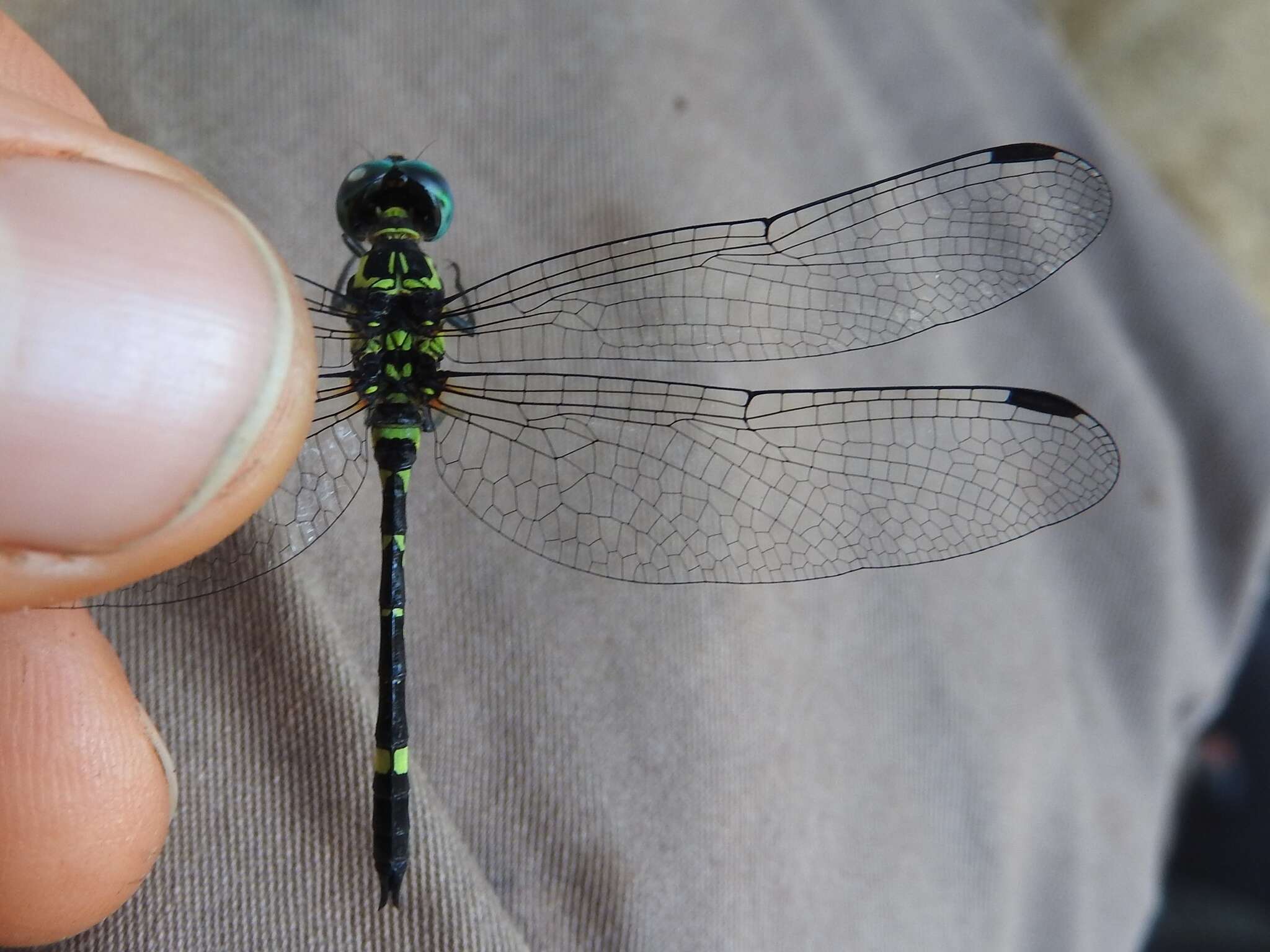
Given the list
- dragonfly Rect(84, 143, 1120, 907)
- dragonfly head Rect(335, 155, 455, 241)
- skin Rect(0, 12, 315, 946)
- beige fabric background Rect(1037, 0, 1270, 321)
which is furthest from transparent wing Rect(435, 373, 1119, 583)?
beige fabric background Rect(1037, 0, 1270, 321)

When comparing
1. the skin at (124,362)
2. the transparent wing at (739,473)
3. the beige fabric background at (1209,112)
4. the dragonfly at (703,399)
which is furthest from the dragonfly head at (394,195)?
the beige fabric background at (1209,112)

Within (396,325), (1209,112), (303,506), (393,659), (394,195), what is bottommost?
(393,659)

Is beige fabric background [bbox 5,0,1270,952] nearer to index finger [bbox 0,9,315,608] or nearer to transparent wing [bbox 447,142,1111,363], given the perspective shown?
transparent wing [bbox 447,142,1111,363]

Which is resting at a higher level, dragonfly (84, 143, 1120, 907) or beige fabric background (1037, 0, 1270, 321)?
beige fabric background (1037, 0, 1270, 321)

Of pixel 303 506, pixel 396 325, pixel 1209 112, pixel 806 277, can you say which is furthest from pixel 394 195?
pixel 1209 112

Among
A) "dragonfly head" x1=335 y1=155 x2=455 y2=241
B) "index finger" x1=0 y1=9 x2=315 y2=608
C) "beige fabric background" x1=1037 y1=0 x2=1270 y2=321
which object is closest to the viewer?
"index finger" x1=0 y1=9 x2=315 y2=608

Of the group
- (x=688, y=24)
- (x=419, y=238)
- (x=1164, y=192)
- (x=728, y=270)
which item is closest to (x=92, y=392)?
(x=419, y=238)

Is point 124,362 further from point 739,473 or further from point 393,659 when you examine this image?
point 739,473
